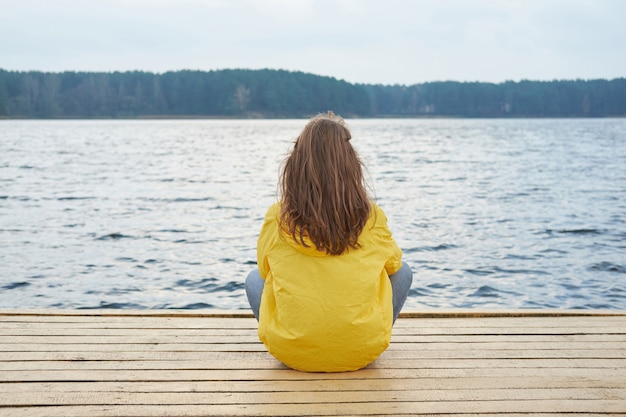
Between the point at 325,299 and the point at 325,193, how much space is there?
0.45 m

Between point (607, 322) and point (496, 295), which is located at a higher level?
point (607, 322)

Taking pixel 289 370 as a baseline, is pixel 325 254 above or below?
above

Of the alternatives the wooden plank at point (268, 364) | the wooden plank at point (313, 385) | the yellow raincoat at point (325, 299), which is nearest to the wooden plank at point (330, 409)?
the wooden plank at point (313, 385)

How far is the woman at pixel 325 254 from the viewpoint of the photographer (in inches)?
116

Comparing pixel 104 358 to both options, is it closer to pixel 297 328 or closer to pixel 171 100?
pixel 297 328

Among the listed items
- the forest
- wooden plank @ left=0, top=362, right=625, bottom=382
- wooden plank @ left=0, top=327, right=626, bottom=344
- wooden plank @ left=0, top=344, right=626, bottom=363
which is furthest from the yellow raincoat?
the forest

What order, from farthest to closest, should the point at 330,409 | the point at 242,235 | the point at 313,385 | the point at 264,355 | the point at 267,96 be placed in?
the point at 267,96, the point at 242,235, the point at 264,355, the point at 313,385, the point at 330,409

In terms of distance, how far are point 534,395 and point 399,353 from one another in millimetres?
752

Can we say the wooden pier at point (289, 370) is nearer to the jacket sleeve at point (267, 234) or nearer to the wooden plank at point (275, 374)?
the wooden plank at point (275, 374)

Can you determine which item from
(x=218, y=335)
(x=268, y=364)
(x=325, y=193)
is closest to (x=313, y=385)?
(x=268, y=364)

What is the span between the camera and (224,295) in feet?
25.1

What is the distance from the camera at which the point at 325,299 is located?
297cm

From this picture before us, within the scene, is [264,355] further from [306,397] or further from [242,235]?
[242,235]

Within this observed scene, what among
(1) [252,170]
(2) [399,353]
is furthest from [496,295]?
(1) [252,170]
